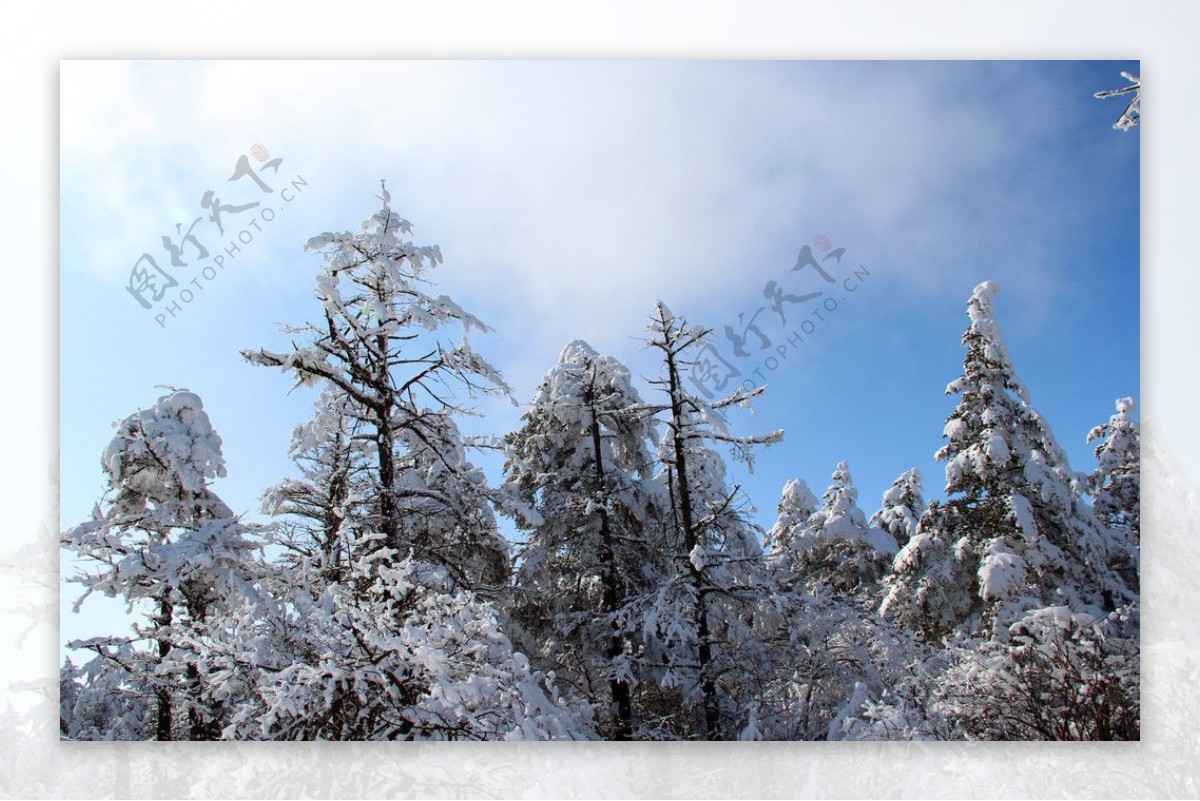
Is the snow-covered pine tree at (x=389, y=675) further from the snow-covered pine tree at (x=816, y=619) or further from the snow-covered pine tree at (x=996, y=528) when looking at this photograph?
the snow-covered pine tree at (x=996, y=528)

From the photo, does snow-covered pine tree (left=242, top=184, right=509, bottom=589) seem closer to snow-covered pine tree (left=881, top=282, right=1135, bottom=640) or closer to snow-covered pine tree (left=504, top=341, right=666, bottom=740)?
snow-covered pine tree (left=504, top=341, right=666, bottom=740)

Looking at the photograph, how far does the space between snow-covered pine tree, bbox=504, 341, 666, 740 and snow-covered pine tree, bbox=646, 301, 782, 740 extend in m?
0.28

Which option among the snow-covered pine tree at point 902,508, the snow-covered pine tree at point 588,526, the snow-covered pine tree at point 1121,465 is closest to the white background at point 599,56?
the snow-covered pine tree at point 1121,465

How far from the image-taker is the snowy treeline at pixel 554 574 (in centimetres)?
511

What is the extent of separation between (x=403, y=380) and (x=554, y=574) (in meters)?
2.12

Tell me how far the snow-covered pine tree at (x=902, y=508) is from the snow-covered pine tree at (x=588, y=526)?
184cm

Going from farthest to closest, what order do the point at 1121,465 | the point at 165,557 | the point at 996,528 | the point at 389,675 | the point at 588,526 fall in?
the point at 588,526 → the point at 996,528 → the point at 165,557 → the point at 1121,465 → the point at 389,675

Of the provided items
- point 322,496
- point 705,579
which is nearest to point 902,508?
point 705,579

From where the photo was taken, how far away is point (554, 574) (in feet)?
23.0

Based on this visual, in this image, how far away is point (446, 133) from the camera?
561 cm

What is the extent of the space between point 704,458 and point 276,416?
3.01 meters

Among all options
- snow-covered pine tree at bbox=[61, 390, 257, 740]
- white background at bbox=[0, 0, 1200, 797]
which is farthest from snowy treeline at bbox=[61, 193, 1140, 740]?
white background at bbox=[0, 0, 1200, 797]

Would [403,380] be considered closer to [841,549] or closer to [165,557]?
[165,557]

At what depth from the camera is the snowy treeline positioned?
5.11 m
